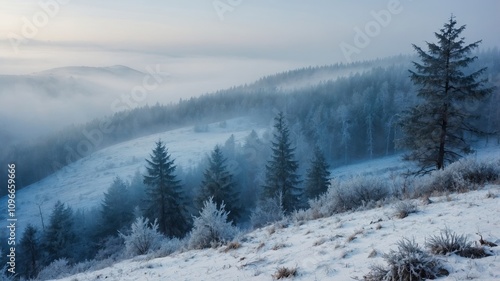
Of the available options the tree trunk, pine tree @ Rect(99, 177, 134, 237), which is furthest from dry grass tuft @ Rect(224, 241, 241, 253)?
pine tree @ Rect(99, 177, 134, 237)

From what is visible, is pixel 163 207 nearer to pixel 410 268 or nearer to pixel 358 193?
pixel 358 193

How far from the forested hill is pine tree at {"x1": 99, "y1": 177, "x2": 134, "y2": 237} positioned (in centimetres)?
3996

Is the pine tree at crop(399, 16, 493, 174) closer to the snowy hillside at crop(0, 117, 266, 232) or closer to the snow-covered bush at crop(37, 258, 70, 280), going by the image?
the snow-covered bush at crop(37, 258, 70, 280)

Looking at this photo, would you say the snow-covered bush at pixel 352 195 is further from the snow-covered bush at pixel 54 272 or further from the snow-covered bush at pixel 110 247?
the snow-covered bush at pixel 110 247

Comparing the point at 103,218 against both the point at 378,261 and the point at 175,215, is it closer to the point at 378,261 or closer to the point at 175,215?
the point at 175,215

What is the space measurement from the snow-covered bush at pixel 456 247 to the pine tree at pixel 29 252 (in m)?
40.2

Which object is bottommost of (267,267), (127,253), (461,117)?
(127,253)

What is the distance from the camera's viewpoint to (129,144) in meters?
94.4

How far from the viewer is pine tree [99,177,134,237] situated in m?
45.6

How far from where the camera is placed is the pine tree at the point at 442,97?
17391 mm

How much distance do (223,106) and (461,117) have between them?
108891mm

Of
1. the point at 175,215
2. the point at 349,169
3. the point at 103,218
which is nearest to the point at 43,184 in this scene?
the point at 103,218

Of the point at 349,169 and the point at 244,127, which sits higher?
the point at 244,127

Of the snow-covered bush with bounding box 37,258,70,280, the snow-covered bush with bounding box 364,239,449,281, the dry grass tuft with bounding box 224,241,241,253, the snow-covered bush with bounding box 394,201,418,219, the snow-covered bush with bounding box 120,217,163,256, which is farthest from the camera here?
the snow-covered bush with bounding box 37,258,70,280
